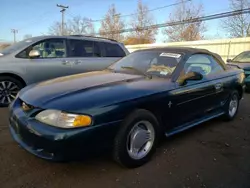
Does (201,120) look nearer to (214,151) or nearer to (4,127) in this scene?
(214,151)

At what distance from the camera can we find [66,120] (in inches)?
83.8

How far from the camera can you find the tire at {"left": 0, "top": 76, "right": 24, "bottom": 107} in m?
4.93

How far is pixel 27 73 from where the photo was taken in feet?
16.8

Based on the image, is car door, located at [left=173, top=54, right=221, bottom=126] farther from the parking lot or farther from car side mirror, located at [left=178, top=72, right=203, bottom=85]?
the parking lot

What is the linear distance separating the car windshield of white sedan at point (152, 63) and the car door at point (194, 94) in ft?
0.62

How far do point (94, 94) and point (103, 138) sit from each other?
0.47 m

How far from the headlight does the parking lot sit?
1.36 feet

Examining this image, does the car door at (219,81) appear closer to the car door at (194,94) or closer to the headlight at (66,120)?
the car door at (194,94)

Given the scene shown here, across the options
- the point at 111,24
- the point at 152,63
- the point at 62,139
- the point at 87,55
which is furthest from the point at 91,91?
the point at 111,24

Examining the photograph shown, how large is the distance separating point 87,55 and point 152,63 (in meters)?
2.98

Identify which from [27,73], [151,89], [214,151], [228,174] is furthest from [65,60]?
[228,174]

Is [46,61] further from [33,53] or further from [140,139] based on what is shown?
[140,139]

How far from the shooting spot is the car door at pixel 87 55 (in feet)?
18.9

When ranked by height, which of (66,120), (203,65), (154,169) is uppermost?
(203,65)
